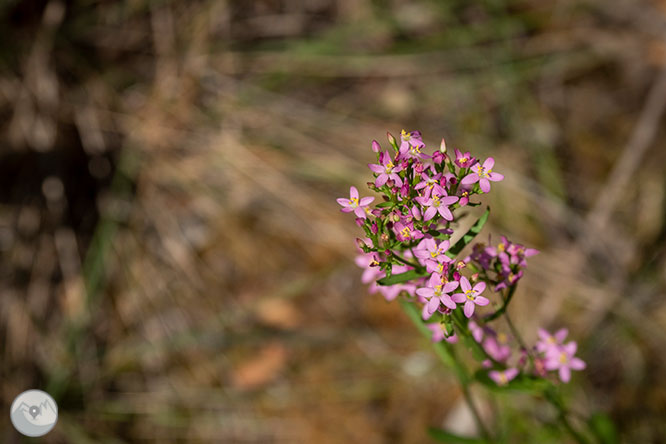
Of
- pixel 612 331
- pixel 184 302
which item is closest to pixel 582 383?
pixel 612 331

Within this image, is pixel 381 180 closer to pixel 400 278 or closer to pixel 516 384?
pixel 400 278

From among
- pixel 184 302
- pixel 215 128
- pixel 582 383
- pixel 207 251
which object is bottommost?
pixel 582 383

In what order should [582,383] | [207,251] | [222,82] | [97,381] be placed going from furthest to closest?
[222,82] → [207,251] → [97,381] → [582,383]

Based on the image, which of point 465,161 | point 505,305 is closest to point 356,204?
point 465,161

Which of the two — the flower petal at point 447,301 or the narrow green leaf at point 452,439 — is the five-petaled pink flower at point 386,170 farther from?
the narrow green leaf at point 452,439

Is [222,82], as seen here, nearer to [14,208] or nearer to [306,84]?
[306,84]

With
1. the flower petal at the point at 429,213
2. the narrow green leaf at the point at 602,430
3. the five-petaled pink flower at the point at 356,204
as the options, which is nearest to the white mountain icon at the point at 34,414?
the five-petaled pink flower at the point at 356,204

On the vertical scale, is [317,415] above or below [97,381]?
below
